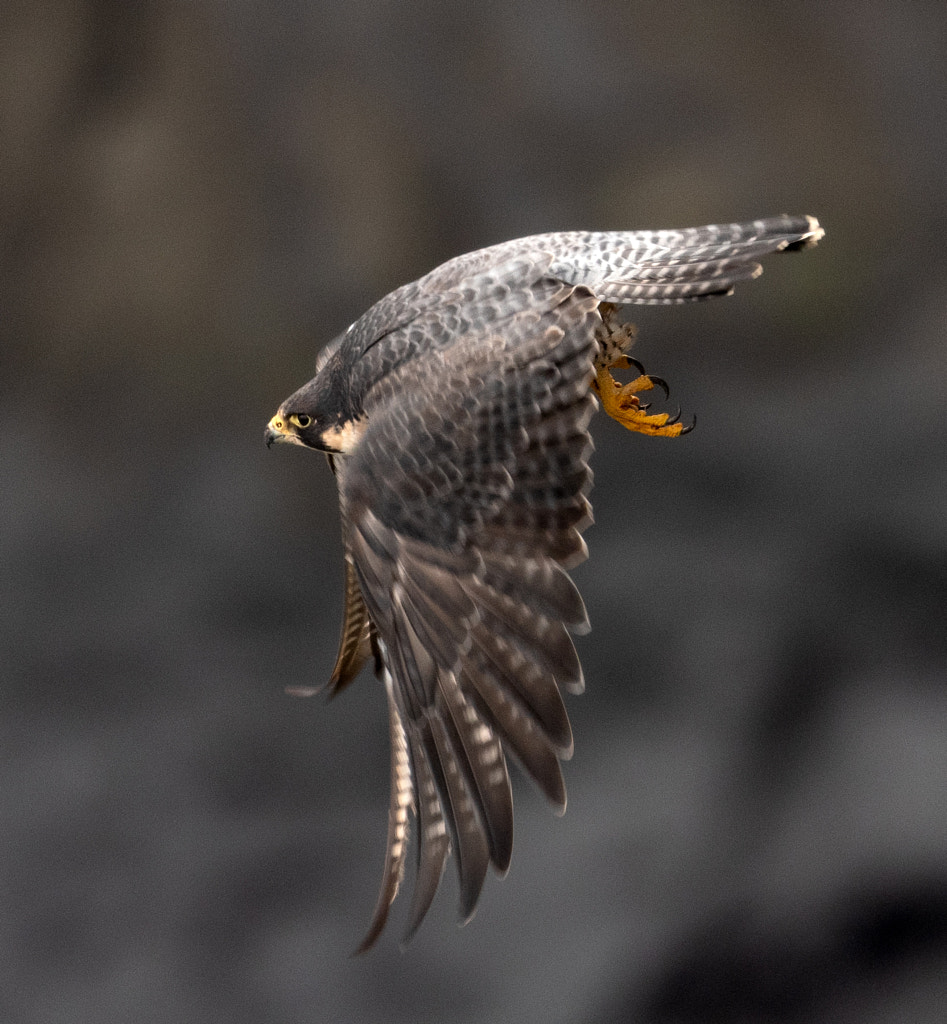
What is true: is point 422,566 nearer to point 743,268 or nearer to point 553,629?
point 553,629

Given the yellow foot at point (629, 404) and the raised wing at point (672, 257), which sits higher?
the raised wing at point (672, 257)

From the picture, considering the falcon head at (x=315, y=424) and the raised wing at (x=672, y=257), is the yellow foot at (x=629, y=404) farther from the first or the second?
the falcon head at (x=315, y=424)

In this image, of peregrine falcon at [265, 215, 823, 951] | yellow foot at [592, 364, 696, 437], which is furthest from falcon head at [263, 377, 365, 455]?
yellow foot at [592, 364, 696, 437]

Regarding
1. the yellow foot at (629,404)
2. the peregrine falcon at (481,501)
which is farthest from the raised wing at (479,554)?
the yellow foot at (629,404)

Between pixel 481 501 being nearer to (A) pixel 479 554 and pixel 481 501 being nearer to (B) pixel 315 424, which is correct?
(A) pixel 479 554

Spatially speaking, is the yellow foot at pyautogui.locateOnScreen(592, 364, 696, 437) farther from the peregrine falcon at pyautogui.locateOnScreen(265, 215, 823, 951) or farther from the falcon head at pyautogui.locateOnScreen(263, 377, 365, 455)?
the falcon head at pyautogui.locateOnScreen(263, 377, 365, 455)

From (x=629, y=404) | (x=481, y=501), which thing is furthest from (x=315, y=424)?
(x=629, y=404)
